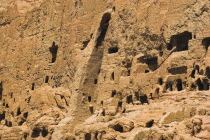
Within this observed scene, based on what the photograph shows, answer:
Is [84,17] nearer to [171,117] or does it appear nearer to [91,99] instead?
[91,99]

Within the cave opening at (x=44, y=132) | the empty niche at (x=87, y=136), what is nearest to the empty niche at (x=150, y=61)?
the empty niche at (x=87, y=136)

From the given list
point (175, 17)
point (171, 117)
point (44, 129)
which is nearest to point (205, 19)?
point (175, 17)

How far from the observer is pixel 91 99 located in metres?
36.2

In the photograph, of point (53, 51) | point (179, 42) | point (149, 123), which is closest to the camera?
point (149, 123)

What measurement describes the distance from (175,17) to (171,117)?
751 centimetres

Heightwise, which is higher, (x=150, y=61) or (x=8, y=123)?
(x=150, y=61)

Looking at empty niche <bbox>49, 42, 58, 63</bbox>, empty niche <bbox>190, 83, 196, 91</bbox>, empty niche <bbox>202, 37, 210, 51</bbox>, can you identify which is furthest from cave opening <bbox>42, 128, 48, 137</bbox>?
empty niche <bbox>202, 37, 210, 51</bbox>

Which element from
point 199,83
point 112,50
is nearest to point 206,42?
point 199,83

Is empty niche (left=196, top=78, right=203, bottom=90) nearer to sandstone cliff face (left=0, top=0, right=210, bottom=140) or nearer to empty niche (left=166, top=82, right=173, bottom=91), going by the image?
sandstone cliff face (left=0, top=0, right=210, bottom=140)

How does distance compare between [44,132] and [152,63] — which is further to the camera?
[44,132]

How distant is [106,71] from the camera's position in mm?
35625

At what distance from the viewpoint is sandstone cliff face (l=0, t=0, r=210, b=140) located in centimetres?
2936

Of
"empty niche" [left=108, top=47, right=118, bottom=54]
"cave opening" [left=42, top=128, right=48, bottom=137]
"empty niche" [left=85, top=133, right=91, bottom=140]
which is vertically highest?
"empty niche" [left=108, top=47, right=118, bottom=54]

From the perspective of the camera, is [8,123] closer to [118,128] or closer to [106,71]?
[106,71]
